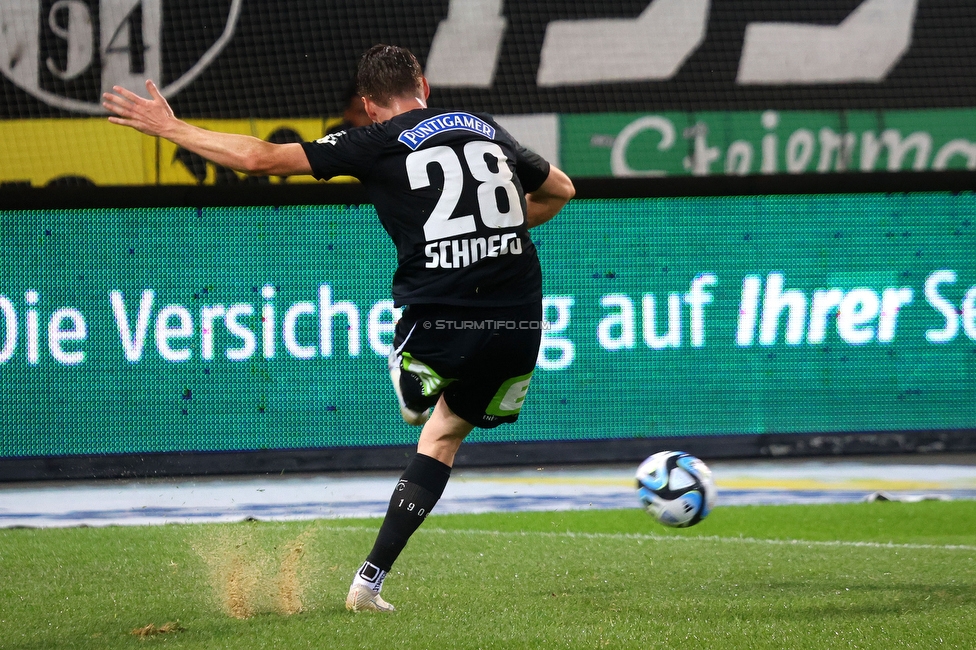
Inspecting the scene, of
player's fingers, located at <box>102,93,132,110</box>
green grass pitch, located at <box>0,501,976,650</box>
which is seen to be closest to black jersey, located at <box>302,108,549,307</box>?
player's fingers, located at <box>102,93,132,110</box>

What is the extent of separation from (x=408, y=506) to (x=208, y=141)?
129 cm

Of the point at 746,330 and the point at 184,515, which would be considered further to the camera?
the point at 746,330

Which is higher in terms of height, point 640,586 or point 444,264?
point 444,264

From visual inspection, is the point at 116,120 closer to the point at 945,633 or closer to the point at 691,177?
the point at 945,633

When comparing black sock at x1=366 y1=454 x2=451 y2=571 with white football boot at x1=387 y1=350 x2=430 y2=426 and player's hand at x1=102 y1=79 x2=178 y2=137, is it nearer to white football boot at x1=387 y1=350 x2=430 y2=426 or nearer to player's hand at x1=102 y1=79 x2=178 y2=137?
white football boot at x1=387 y1=350 x2=430 y2=426

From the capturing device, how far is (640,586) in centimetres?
392

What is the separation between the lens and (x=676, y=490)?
374cm

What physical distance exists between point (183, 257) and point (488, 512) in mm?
2540

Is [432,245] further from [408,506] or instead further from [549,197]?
[408,506]

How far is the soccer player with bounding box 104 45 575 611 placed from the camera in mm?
3426

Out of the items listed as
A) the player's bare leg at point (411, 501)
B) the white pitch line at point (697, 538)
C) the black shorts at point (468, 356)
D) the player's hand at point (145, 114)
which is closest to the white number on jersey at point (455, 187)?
the black shorts at point (468, 356)

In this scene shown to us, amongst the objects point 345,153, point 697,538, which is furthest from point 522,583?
point 345,153

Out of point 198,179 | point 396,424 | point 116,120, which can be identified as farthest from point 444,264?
point 198,179

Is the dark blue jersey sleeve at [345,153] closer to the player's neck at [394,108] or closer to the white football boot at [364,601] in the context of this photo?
the player's neck at [394,108]
